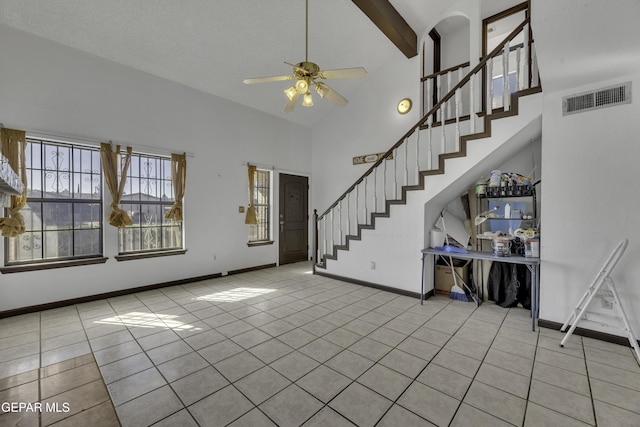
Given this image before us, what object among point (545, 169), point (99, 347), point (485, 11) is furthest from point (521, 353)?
point (485, 11)

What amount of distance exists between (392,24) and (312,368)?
538 centimetres

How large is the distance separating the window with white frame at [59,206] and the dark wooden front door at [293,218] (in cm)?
351

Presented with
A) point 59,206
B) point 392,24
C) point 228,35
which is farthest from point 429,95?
Result: point 59,206

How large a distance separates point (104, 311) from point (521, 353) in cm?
495

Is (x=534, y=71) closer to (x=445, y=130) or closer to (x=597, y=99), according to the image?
(x=597, y=99)

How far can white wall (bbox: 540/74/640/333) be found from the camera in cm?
266

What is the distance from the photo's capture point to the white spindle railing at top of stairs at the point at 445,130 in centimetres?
346

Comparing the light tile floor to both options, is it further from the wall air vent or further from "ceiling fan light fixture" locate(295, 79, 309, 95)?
"ceiling fan light fixture" locate(295, 79, 309, 95)

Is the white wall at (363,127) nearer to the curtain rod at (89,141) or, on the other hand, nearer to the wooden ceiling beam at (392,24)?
the wooden ceiling beam at (392,24)

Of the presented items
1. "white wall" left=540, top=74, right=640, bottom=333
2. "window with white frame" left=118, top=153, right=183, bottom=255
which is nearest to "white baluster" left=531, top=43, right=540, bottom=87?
"white wall" left=540, top=74, right=640, bottom=333

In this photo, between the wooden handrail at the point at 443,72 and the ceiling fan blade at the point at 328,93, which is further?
the wooden handrail at the point at 443,72

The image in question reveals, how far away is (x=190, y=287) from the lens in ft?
15.8

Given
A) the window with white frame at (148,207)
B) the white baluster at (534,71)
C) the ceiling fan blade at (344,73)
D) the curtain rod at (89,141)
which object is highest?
the white baluster at (534,71)

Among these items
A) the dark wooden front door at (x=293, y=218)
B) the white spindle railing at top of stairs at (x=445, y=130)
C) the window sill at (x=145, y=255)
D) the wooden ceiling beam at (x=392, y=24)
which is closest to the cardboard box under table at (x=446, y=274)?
the white spindle railing at top of stairs at (x=445, y=130)
